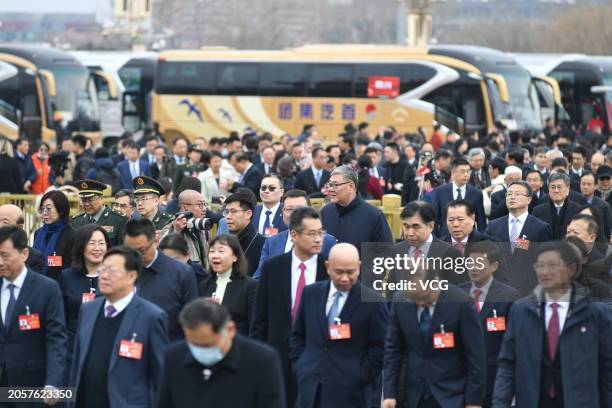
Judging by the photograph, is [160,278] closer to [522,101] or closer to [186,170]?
[186,170]

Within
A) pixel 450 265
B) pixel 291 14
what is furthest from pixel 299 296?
pixel 291 14

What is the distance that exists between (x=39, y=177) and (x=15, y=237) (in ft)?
44.5

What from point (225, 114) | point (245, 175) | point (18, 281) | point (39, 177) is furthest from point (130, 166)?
point (225, 114)

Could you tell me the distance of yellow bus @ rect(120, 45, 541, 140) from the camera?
39.5 meters

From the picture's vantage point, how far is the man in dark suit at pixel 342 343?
952cm

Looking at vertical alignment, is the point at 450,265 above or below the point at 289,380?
above

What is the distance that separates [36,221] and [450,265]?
32.6 ft

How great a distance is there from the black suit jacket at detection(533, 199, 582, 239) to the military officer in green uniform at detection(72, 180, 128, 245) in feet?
14.3

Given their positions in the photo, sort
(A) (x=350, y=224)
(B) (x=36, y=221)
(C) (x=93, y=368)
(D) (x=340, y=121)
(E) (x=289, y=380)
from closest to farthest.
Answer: (C) (x=93, y=368), (E) (x=289, y=380), (A) (x=350, y=224), (B) (x=36, y=221), (D) (x=340, y=121)

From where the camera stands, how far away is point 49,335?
963cm

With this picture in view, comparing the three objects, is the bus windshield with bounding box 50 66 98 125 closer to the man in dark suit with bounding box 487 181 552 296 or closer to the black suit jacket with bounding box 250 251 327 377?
the man in dark suit with bounding box 487 181 552 296

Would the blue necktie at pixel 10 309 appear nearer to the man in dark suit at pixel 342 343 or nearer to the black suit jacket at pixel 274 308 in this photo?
the black suit jacket at pixel 274 308

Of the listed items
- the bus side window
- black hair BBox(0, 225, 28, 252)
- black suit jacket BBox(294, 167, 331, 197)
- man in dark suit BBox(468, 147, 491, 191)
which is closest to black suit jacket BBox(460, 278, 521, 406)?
black hair BBox(0, 225, 28, 252)

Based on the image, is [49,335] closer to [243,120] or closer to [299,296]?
[299,296]
